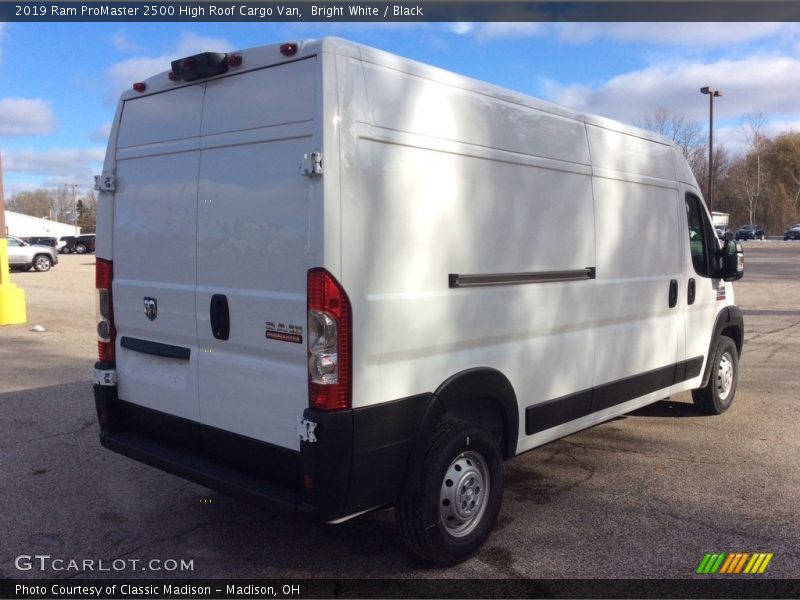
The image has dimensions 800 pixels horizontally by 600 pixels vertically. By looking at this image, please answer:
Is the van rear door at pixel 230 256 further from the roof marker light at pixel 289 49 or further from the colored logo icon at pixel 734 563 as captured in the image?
the colored logo icon at pixel 734 563

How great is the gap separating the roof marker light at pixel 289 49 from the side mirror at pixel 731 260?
445 cm

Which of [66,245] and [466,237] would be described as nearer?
[466,237]

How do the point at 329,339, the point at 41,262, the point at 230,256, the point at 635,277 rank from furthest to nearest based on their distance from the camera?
the point at 41,262, the point at 635,277, the point at 230,256, the point at 329,339

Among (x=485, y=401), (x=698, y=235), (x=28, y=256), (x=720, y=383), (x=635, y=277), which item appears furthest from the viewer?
(x=28, y=256)

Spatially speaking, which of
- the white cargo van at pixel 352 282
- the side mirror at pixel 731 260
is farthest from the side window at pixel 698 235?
the white cargo van at pixel 352 282

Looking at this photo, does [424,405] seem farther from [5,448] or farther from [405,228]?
[5,448]

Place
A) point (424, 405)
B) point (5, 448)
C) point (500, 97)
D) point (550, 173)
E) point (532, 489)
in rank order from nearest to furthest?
point (424, 405)
point (500, 97)
point (550, 173)
point (532, 489)
point (5, 448)

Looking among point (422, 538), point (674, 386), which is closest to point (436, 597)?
point (422, 538)

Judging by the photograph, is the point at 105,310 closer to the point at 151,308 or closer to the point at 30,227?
the point at 151,308

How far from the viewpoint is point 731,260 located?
238 inches

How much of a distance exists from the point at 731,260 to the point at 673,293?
902mm

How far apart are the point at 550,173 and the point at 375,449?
2110mm

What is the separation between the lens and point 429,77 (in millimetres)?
3562

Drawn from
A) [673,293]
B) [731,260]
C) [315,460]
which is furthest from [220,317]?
[731,260]
